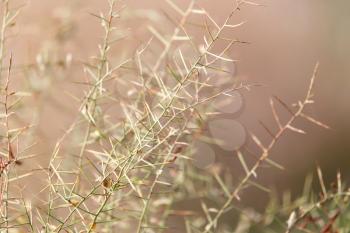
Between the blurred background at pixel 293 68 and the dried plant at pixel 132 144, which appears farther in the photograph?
the blurred background at pixel 293 68

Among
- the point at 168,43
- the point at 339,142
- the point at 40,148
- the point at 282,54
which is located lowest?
the point at 339,142

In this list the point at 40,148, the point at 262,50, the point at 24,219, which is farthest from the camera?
the point at 262,50

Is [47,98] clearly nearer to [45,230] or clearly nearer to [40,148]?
[40,148]

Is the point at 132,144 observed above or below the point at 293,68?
above

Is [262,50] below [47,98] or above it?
below

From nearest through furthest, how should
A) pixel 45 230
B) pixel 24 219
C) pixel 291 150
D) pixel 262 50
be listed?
pixel 45 230 < pixel 24 219 < pixel 291 150 < pixel 262 50

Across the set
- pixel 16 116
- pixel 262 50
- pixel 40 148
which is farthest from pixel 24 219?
pixel 262 50

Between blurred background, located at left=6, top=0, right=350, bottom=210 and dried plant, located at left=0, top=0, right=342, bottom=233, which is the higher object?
dried plant, located at left=0, top=0, right=342, bottom=233

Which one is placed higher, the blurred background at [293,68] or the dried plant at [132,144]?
the dried plant at [132,144]

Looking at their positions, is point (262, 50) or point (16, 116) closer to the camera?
point (16, 116)

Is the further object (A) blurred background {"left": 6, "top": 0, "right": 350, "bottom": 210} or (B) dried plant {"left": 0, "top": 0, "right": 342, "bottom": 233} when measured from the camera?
(A) blurred background {"left": 6, "top": 0, "right": 350, "bottom": 210}
